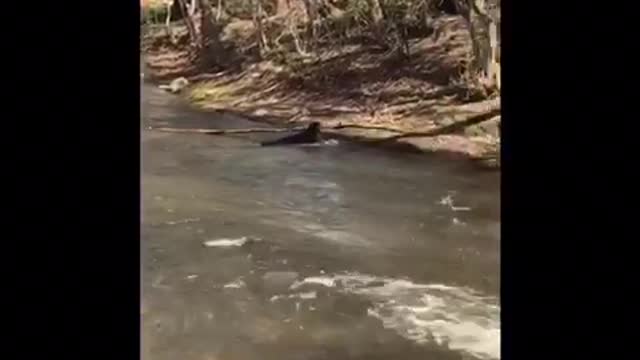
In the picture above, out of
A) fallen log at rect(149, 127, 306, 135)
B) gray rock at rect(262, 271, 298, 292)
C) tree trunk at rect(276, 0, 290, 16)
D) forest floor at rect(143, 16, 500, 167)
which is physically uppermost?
tree trunk at rect(276, 0, 290, 16)

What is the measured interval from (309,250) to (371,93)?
0.75 feet

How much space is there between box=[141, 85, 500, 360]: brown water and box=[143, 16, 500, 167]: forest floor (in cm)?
3

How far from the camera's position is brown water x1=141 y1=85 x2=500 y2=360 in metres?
1.20

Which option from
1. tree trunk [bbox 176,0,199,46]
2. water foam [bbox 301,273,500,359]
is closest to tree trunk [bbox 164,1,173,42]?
tree trunk [bbox 176,0,199,46]

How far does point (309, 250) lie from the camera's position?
48.4 inches

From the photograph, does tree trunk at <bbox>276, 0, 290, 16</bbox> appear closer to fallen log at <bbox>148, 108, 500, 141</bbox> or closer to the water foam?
fallen log at <bbox>148, 108, 500, 141</bbox>

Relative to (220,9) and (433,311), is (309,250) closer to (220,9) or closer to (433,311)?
(433,311)

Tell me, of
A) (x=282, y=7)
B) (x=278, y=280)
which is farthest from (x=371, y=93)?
(x=278, y=280)
